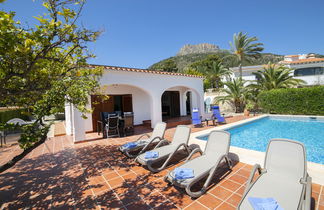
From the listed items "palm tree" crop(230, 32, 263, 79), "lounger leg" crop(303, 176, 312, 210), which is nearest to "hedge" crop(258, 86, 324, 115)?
"palm tree" crop(230, 32, 263, 79)

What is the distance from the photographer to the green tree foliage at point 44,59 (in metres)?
2.66

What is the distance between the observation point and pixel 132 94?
46.2ft

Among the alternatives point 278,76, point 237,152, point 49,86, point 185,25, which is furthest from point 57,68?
point 278,76

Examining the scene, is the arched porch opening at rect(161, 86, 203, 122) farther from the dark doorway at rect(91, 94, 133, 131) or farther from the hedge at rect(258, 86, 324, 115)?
the hedge at rect(258, 86, 324, 115)

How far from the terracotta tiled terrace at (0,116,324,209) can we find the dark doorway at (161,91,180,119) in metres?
12.6

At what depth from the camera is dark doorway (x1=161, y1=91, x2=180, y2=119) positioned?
1838 cm

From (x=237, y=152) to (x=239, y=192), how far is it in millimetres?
2572

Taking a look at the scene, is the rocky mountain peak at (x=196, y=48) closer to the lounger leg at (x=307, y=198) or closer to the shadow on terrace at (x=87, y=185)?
the shadow on terrace at (x=87, y=185)

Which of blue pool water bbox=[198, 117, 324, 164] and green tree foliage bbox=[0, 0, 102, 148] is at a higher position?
green tree foliage bbox=[0, 0, 102, 148]

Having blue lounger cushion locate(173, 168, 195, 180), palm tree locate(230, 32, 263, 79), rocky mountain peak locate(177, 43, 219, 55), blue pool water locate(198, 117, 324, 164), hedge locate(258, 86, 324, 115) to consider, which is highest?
rocky mountain peak locate(177, 43, 219, 55)

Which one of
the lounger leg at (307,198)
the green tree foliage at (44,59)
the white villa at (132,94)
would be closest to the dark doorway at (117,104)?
the white villa at (132,94)

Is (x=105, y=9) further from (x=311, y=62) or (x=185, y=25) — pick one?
(x=311, y=62)

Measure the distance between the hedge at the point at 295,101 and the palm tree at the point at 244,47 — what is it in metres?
11.5

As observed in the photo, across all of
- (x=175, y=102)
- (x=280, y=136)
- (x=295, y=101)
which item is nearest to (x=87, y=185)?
(x=280, y=136)
